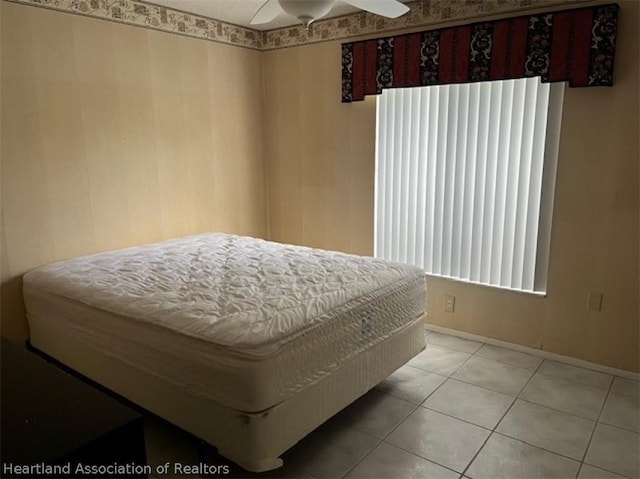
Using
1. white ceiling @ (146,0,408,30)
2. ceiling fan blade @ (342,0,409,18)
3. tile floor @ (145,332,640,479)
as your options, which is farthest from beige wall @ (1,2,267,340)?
ceiling fan blade @ (342,0,409,18)

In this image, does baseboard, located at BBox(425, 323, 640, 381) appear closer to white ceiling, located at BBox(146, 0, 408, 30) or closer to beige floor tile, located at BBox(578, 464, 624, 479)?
beige floor tile, located at BBox(578, 464, 624, 479)

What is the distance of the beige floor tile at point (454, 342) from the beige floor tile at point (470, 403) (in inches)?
21.5

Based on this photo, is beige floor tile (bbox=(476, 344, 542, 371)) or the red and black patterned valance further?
beige floor tile (bbox=(476, 344, 542, 371))

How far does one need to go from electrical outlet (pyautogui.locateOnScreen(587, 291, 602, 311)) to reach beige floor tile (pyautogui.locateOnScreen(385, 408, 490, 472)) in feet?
4.04

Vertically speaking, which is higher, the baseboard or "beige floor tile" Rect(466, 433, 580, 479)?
the baseboard

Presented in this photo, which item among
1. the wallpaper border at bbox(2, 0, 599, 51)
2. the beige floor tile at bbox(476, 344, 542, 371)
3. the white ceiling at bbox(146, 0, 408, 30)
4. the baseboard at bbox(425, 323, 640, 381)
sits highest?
the white ceiling at bbox(146, 0, 408, 30)

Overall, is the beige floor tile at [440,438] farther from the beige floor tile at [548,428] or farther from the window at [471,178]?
the window at [471,178]

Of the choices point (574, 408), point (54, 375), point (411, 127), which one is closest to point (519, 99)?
point (411, 127)

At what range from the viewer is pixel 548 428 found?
2.44 m

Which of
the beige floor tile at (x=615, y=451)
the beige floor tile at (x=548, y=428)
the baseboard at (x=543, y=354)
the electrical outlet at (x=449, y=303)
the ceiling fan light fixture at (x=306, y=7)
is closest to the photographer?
the ceiling fan light fixture at (x=306, y=7)

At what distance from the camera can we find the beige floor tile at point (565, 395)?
2.62m

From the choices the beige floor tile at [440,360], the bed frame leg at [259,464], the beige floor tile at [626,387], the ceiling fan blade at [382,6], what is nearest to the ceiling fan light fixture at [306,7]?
the ceiling fan blade at [382,6]

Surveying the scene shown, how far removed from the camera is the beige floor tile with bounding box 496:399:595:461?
229cm

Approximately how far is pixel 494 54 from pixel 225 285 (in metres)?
2.29
